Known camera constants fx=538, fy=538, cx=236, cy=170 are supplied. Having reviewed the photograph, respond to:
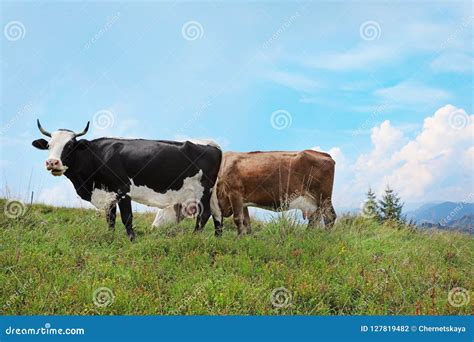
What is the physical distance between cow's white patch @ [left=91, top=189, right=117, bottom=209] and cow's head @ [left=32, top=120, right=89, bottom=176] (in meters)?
0.74

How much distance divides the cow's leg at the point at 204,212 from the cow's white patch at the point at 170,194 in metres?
0.10

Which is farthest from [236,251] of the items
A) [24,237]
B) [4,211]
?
[4,211]

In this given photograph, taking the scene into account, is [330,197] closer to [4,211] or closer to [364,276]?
[364,276]

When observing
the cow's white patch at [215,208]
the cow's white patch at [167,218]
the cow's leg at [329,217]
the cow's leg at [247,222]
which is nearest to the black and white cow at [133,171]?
the cow's white patch at [215,208]

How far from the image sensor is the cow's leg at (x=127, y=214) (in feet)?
32.1

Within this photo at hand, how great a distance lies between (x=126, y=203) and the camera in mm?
9961

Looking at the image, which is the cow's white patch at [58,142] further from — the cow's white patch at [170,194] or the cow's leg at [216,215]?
the cow's leg at [216,215]

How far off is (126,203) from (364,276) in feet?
14.9

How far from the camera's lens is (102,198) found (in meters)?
10.1

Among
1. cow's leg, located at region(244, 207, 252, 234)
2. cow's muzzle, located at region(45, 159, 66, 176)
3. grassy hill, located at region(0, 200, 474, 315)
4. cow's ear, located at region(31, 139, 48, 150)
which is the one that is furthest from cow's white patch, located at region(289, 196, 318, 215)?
cow's ear, located at region(31, 139, 48, 150)

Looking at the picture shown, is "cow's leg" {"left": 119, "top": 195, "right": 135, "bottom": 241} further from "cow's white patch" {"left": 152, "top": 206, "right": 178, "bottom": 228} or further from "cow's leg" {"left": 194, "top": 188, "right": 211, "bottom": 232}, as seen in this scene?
"cow's leg" {"left": 194, "top": 188, "right": 211, "bottom": 232}

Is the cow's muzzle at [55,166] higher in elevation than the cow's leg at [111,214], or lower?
higher

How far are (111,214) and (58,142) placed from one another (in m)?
1.63

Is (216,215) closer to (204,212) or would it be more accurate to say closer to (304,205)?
(204,212)
